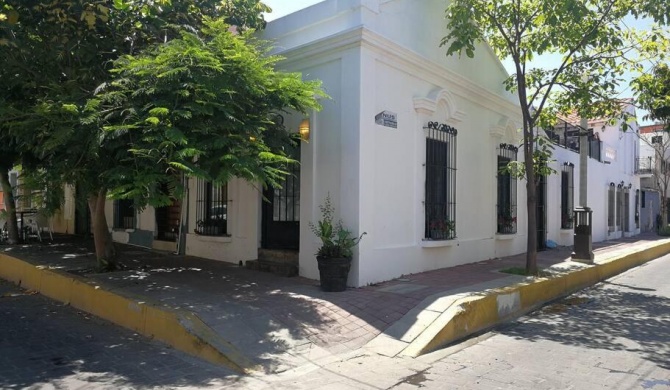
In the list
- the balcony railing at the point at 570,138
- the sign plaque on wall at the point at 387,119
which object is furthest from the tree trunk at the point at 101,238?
the balcony railing at the point at 570,138

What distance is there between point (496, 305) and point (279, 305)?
3295mm

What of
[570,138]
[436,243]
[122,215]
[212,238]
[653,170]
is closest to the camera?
[436,243]

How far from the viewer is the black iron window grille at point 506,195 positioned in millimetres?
12945

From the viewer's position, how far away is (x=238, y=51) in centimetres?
704

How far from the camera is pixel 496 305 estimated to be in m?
7.61

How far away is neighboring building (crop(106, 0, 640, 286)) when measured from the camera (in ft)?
27.0

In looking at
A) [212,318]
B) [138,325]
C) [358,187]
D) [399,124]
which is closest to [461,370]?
[212,318]

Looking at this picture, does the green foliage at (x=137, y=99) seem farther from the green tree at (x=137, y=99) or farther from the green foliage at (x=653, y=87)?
the green foliage at (x=653, y=87)

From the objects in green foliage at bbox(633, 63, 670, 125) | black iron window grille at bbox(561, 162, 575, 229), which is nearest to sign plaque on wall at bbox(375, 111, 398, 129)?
green foliage at bbox(633, 63, 670, 125)

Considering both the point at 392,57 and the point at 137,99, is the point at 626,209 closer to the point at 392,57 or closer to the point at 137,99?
the point at 392,57

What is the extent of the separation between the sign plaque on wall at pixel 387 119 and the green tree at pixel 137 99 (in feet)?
4.18

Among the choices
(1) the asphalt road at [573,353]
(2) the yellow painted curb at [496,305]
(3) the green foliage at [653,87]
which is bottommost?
(1) the asphalt road at [573,353]

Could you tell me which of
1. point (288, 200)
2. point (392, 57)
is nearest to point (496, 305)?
point (288, 200)

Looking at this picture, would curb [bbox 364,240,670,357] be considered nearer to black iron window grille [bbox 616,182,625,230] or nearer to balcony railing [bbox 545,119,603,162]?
balcony railing [bbox 545,119,603,162]
